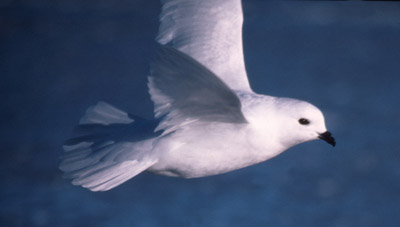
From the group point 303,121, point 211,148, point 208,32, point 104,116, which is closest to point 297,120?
point 303,121

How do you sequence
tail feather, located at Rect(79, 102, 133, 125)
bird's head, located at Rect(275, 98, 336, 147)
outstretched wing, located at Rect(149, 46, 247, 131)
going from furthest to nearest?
tail feather, located at Rect(79, 102, 133, 125)
bird's head, located at Rect(275, 98, 336, 147)
outstretched wing, located at Rect(149, 46, 247, 131)

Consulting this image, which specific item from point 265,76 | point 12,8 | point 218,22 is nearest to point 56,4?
point 12,8

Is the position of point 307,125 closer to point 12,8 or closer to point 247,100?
point 247,100

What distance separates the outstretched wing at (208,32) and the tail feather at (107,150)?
0.33 meters

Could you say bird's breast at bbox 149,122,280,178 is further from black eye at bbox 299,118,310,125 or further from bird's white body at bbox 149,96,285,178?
black eye at bbox 299,118,310,125

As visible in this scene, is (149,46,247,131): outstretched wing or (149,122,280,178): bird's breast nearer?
(149,46,247,131): outstretched wing

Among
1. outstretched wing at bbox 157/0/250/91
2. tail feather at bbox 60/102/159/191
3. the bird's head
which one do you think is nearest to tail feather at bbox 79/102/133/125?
tail feather at bbox 60/102/159/191

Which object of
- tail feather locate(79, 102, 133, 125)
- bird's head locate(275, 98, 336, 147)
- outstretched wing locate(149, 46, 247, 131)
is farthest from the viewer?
tail feather locate(79, 102, 133, 125)

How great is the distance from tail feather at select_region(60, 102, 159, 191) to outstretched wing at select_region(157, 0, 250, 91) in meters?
0.33

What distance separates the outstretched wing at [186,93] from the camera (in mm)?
1470

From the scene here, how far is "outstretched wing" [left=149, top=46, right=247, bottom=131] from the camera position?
147 cm

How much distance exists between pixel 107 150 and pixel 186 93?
41cm

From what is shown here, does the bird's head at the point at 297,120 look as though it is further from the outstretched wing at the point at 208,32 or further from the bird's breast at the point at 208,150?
the outstretched wing at the point at 208,32

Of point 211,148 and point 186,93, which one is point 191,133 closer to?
point 211,148
